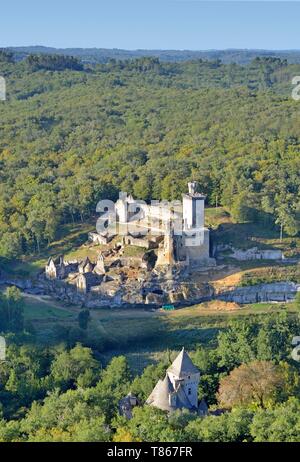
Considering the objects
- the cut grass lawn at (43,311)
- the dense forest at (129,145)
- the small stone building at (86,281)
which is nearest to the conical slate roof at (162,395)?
the cut grass lawn at (43,311)

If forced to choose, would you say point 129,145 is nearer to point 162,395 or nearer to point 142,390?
point 142,390

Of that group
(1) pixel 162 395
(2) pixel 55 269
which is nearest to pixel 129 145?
(2) pixel 55 269

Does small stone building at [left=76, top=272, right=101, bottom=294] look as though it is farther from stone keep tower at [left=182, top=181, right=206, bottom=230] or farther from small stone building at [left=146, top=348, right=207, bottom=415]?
small stone building at [left=146, top=348, right=207, bottom=415]

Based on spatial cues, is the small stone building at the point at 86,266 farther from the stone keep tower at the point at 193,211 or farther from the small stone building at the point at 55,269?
the stone keep tower at the point at 193,211

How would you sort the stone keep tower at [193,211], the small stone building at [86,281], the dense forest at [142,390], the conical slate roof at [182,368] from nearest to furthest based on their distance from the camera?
the dense forest at [142,390], the conical slate roof at [182,368], the small stone building at [86,281], the stone keep tower at [193,211]

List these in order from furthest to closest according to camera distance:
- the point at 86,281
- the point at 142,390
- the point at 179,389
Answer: the point at 86,281, the point at 142,390, the point at 179,389
